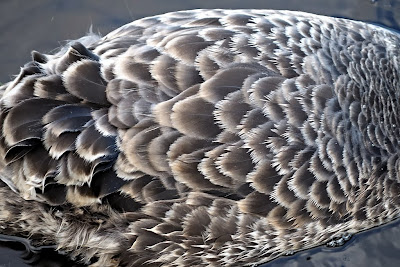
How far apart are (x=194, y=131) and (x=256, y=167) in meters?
0.40

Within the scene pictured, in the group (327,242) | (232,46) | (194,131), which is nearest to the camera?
(194,131)

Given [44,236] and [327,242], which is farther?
[327,242]

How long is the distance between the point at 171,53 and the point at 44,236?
1365 millimetres

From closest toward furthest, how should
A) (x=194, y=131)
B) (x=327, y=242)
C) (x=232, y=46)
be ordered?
(x=194, y=131) < (x=232, y=46) < (x=327, y=242)

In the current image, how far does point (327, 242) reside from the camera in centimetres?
457

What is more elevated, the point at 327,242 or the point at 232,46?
the point at 232,46

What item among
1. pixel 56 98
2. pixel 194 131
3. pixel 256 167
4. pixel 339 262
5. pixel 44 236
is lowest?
pixel 339 262

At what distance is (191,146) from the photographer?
145 inches

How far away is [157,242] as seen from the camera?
391 centimetres

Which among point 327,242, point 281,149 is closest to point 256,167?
point 281,149

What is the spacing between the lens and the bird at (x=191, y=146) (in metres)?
3.67

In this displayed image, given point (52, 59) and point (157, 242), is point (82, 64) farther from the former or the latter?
point (157, 242)

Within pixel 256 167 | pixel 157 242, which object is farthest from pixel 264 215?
pixel 157 242

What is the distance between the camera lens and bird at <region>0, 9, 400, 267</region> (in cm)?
367
